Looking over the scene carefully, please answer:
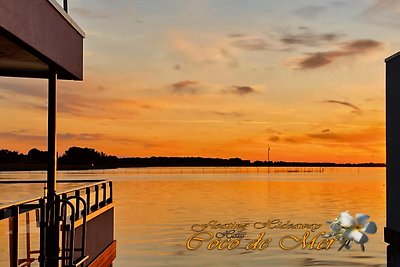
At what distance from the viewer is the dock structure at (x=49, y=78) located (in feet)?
22.2

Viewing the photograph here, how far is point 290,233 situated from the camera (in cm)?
3052

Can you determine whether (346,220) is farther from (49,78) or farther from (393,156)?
(393,156)

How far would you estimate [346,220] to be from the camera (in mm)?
1681

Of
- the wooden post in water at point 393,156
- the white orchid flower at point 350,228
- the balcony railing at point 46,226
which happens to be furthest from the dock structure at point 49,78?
the wooden post in water at point 393,156

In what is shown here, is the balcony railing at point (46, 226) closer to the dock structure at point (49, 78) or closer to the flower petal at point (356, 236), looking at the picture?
the dock structure at point (49, 78)

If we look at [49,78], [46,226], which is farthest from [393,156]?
[46,226]

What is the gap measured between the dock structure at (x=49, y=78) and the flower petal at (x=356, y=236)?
4.84 metres

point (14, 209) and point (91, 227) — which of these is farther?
point (91, 227)

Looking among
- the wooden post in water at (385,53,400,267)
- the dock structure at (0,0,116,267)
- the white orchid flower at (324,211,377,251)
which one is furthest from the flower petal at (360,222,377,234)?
the wooden post in water at (385,53,400,267)

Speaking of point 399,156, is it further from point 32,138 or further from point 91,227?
point 32,138

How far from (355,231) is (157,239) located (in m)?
26.4

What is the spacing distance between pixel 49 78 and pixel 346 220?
26.0 ft

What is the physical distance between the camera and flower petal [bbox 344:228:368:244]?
1605 millimetres

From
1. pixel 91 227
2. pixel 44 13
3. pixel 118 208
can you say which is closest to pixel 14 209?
pixel 44 13
